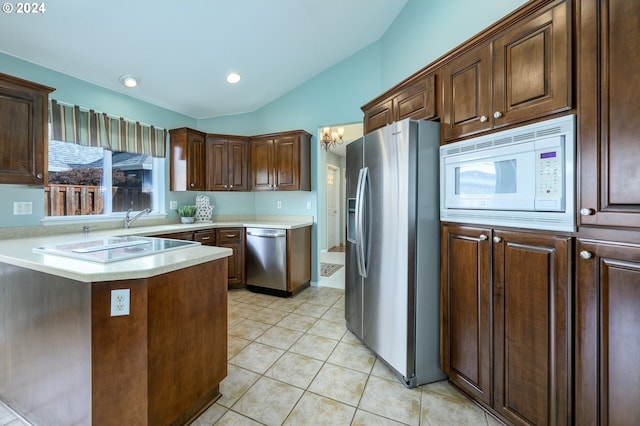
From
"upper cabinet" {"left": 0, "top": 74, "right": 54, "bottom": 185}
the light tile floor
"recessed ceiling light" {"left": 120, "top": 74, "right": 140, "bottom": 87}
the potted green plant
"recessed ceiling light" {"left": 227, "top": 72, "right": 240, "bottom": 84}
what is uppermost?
"recessed ceiling light" {"left": 227, "top": 72, "right": 240, "bottom": 84}

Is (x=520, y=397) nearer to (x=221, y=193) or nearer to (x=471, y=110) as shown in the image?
(x=471, y=110)

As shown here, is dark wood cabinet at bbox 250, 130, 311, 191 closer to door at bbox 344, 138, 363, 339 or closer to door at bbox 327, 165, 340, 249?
door at bbox 344, 138, 363, 339

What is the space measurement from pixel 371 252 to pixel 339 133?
3.06 meters

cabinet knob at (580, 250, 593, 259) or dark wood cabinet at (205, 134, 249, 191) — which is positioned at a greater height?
dark wood cabinet at (205, 134, 249, 191)

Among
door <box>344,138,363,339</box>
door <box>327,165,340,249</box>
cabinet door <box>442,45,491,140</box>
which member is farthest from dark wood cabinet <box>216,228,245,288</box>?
door <box>327,165,340,249</box>

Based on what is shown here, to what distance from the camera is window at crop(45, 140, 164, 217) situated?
2.71 m

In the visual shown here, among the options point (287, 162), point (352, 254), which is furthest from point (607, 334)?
point (287, 162)

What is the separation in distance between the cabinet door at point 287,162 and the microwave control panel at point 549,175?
2.80 metres

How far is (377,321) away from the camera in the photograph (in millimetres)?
2031

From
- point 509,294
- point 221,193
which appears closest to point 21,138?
point 221,193

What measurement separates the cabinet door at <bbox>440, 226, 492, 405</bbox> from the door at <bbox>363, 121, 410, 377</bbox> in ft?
0.83

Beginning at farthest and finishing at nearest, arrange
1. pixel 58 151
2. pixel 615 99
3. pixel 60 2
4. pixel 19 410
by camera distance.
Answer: pixel 58 151 < pixel 60 2 < pixel 19 410 < pixel 615 99

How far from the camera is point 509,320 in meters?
1.37

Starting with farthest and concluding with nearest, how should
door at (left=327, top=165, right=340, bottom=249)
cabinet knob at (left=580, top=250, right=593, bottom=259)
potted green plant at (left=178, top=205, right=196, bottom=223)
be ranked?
door at (left=327, top=165, right=340, bottom=249) → potted green plant at (left=178, top=205, right=196, bottom=223) → cabinet knob at (left=580, top=250, right=593, bottom=259)
